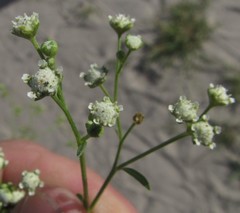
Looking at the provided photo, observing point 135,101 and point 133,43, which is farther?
point 135,101

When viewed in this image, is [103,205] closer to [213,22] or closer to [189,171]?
[189,171]

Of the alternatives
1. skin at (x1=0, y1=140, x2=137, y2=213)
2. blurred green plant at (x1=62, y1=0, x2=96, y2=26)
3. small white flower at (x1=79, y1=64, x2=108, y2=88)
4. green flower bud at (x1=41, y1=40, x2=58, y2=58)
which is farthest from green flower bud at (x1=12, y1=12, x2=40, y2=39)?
blurred green plant at (x1=62, y1=0, x2=96, y2=26)

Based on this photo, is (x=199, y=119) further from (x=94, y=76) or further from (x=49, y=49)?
(x=49, y=49)

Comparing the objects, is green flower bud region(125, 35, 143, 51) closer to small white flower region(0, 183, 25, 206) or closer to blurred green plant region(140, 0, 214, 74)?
small white flower region(0, 183, 25, 206)

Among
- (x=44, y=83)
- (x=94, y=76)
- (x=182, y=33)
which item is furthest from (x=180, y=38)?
(x=44, y=83)

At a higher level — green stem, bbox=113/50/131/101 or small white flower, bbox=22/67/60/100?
green stem, bbox=113/50/131/101

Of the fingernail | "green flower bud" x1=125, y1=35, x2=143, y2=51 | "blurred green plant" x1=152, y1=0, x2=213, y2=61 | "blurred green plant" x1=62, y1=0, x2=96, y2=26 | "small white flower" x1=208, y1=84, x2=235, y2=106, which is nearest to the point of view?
"small white flower" x1=208, y1=84, x2=235, y2=106

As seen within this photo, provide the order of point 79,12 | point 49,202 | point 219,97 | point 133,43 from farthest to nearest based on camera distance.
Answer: point 79,12, point 49,202, point 133,43, point 219,97

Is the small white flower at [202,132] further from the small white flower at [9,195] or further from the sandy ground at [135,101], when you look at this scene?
the sandy ground at [135,101]

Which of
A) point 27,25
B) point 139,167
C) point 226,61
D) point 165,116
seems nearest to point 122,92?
point 165,116
